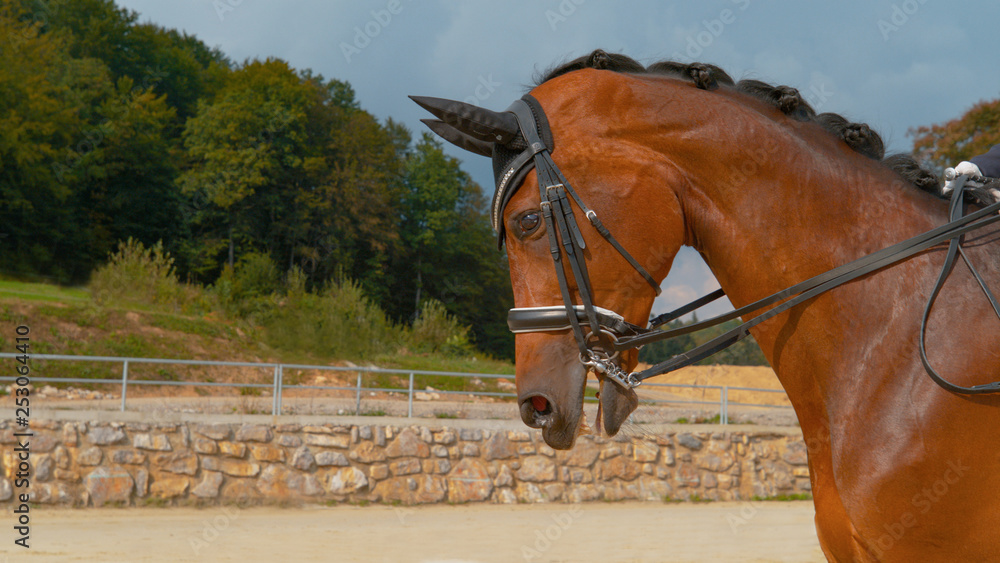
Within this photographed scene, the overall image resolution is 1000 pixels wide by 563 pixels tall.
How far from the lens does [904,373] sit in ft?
5.77

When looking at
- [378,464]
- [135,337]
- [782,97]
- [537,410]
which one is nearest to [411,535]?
[378,464]

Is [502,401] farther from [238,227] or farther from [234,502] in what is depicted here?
[238,227]

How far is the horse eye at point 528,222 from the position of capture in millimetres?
2000

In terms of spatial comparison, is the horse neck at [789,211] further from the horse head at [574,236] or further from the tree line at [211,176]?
the tree line at [211,176]

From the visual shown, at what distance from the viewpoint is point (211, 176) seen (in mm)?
31500

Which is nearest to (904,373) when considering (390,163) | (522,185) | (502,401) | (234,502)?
(522,185)

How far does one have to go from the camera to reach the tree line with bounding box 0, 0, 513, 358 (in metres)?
26.4

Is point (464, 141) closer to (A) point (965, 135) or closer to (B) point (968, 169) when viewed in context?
(B) point (968, 169)

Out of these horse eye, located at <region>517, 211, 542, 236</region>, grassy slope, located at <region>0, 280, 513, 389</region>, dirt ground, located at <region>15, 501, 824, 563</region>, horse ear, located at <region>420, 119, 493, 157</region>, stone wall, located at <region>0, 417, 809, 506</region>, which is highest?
horse ear, located at <region>420, 119, 493, 157</region>

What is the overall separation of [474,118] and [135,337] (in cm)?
1872

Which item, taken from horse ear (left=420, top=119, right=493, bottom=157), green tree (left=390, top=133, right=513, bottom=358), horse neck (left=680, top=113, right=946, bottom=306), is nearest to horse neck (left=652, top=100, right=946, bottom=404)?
horse neck (left=680, top=113, right=946, bottom=306)

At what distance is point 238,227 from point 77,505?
2514 centimetres

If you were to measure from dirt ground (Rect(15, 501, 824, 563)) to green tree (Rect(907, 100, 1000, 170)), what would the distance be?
10989 millimetres

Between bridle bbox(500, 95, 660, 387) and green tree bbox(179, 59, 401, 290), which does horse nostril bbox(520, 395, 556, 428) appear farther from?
green tree bbox(179, 59, 401, 290)
